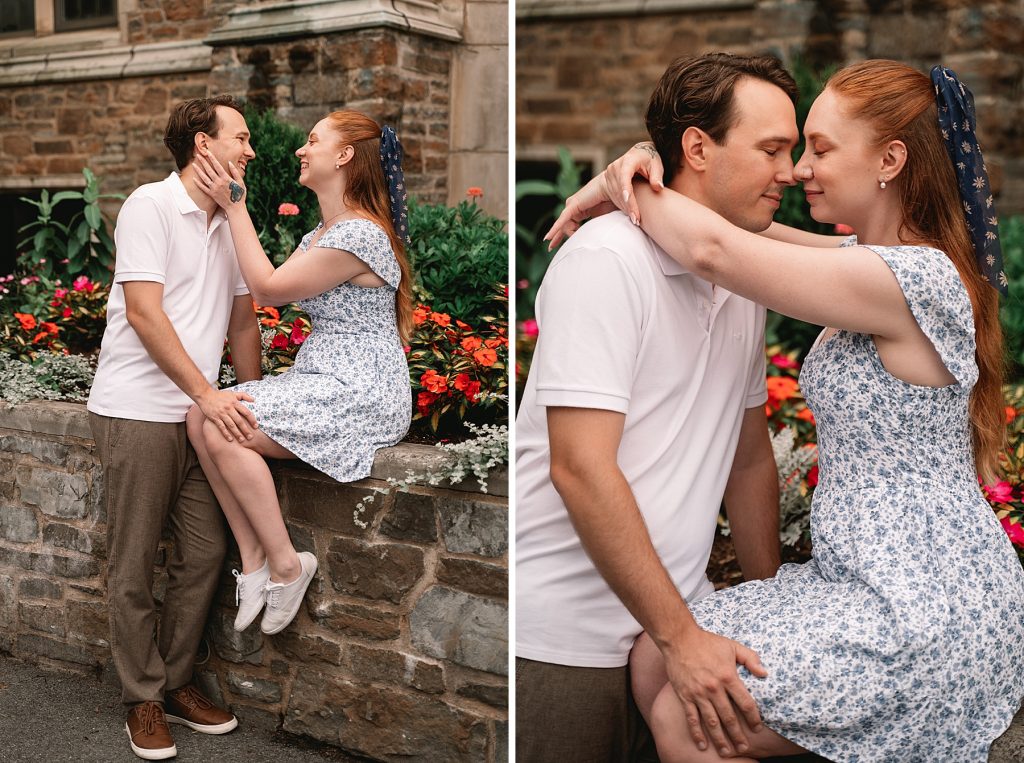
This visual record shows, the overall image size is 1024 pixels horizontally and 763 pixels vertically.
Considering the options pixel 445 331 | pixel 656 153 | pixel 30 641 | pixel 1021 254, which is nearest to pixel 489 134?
pixel 1021 254

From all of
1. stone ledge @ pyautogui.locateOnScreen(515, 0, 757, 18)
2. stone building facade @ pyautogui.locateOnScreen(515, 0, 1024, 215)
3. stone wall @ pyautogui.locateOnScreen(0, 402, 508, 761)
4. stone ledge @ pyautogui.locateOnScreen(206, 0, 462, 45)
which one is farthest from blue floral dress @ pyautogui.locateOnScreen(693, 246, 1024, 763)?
stone ledge @ pyautogui.locateOnScreen(515, 0, 757, 18)

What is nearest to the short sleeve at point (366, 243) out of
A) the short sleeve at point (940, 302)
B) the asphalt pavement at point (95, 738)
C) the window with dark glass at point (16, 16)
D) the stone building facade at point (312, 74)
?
the asphalt pavement at point (95, 738)

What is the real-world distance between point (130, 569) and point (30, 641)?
3.60 ft

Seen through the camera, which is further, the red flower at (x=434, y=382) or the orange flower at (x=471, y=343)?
the orange flower at (x=471, y=343)

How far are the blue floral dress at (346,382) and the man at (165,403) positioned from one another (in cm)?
13

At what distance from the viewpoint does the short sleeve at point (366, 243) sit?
3.07 m

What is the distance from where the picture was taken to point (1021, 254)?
584cm

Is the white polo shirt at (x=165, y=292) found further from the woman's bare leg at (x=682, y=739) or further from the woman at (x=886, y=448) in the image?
the woman's bare leg at (x=682, y=739)

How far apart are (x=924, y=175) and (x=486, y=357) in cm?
184

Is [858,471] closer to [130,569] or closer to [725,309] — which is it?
[725,309]

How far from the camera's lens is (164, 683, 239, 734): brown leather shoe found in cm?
338

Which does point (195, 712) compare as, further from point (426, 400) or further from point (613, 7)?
point (613, 7)

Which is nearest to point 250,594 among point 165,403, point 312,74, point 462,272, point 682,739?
point 165,403

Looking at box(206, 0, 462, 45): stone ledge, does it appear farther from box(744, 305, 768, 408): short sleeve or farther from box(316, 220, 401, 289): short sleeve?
box(744, 305, 768, 408): short sleeve
